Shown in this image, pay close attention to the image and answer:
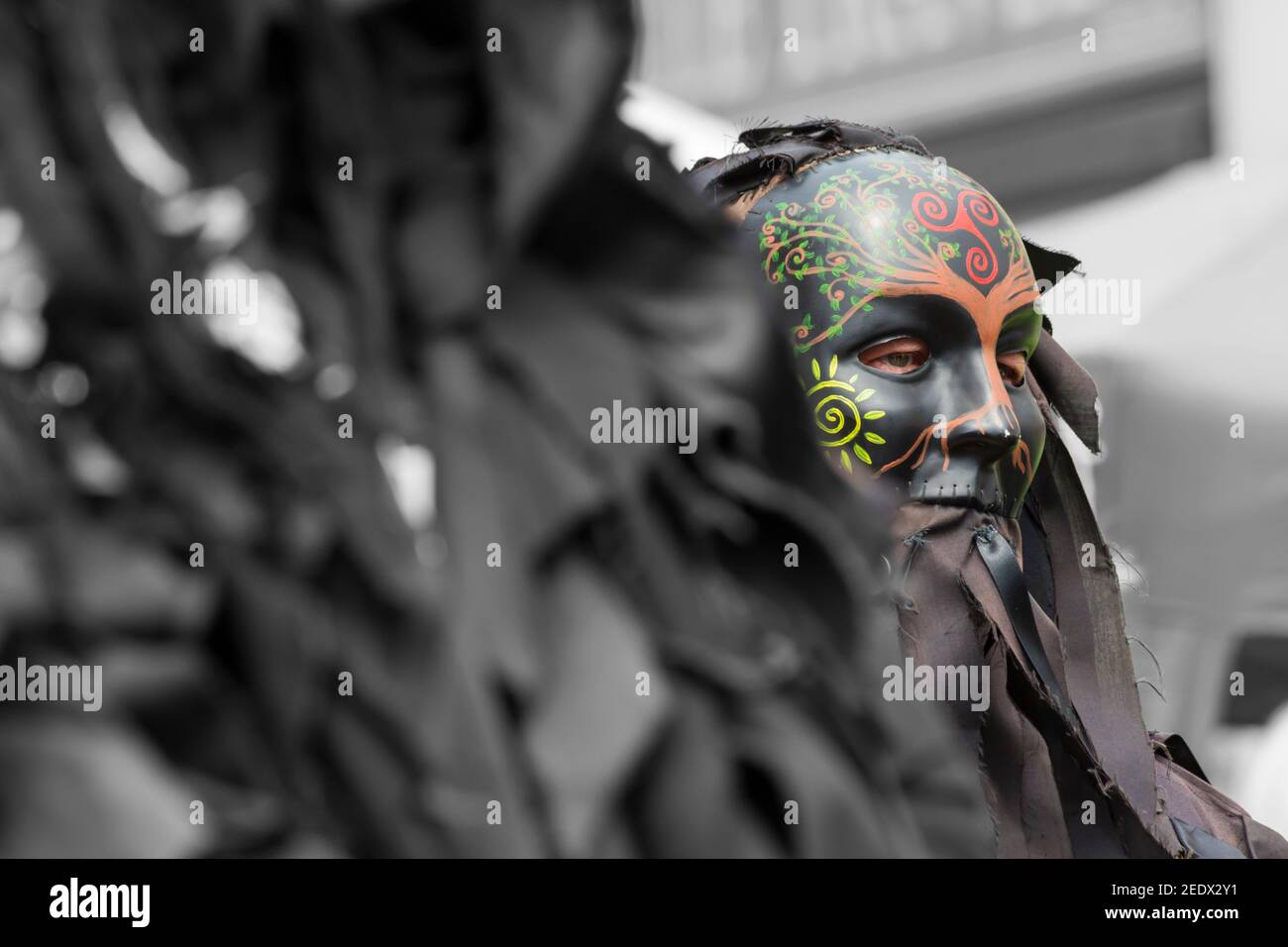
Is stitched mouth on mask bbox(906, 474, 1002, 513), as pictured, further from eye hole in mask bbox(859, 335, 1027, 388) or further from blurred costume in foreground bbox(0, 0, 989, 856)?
blurred costume in foreground bbox(0, 0, 989, 856)

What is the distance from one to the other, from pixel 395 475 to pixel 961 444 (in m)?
1.05

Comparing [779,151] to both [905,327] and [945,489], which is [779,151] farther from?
[945,489]

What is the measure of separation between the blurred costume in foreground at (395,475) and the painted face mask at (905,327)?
0.94m

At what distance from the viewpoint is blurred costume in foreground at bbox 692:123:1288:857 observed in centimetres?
142

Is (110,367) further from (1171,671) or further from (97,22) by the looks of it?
(1171,671)

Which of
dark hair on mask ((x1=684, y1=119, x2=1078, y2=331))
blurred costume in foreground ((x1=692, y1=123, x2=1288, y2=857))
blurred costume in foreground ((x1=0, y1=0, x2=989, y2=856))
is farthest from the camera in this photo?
dark hair on mask ((x1=684, y1=119, x2=1078, y2=331))

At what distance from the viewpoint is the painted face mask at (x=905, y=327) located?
1476 mm

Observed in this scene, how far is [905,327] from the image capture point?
4.86 ft

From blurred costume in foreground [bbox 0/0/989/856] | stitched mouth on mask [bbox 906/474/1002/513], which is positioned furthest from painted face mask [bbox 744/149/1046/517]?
blurred costume in foreground [bbox 0/0/989/856]

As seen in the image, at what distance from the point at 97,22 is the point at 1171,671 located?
3.05 meters

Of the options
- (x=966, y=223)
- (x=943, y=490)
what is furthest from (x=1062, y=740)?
(x=966, y=223)

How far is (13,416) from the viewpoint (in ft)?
1.42
